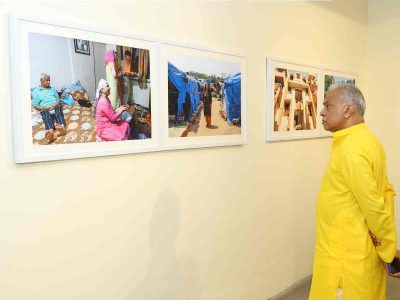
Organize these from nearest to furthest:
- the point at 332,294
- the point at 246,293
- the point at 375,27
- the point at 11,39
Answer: the point at 11,39 < the point at 332,294 < the point at 246,293 < the point at 375,27

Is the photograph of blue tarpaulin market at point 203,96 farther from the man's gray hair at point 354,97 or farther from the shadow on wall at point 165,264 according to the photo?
the man's gray hair at point 354,97

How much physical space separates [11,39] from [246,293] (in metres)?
2.34

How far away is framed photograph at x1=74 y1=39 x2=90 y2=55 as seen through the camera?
5.83ft

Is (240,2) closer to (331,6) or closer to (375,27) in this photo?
(331,6)

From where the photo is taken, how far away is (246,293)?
2832 millimetres

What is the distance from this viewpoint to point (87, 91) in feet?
6.02

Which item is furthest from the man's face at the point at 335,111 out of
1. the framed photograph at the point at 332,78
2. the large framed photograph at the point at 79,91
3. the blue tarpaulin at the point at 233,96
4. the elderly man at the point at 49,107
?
the elderly man at the point at 49,107

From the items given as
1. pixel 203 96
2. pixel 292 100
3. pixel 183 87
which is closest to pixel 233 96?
pixel 203 96

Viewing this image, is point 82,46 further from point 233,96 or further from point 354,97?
point 354,97

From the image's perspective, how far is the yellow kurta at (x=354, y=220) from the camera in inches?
74.2

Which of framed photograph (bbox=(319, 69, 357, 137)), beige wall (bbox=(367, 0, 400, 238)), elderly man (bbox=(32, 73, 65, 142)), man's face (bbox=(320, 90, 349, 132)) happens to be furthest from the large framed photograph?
beige wall (bbox=(367, 0, 400, 238))

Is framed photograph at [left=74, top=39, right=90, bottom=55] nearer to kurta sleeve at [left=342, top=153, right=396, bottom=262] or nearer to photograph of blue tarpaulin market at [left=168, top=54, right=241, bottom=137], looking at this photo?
photograph of blue tarpaulin market at [left=168, top=54, right=241, bottom=137]

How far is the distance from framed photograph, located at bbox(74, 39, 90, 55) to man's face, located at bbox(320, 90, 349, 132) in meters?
1.37

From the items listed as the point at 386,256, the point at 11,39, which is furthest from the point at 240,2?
the point at 386,256
